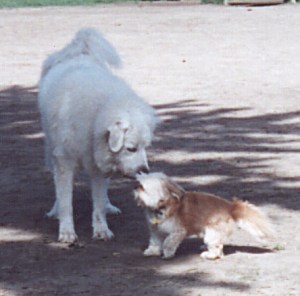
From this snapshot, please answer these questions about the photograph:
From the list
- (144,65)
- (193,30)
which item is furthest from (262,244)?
(193,30)

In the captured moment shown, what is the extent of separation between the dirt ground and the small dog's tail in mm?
167

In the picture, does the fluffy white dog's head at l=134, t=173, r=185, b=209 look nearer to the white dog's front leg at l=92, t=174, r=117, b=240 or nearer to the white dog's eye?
the white dog's eye

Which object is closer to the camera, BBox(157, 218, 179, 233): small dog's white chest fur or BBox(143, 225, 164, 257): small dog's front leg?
BBox(157, 218, 179, 233): small dog's white chest fur

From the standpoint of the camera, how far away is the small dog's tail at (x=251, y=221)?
7.25 m

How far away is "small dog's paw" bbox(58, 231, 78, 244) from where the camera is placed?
7.85m

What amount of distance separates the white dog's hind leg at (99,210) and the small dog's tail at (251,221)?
44.4 inches

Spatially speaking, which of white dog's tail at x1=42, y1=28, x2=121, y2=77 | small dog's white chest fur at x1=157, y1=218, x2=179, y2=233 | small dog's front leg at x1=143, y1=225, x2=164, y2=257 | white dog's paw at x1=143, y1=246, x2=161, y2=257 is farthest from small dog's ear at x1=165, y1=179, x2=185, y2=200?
white dog's tail at x1=42, y1=28, x2=121, y2=77

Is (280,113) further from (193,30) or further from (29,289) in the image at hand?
(193,30)

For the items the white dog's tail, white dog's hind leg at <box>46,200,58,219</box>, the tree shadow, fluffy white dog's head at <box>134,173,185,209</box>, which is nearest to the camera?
the tree shadow

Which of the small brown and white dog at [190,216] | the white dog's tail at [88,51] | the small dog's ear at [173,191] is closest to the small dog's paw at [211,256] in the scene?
the small brown and white dog at [190,216]

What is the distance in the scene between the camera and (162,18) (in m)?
26.7

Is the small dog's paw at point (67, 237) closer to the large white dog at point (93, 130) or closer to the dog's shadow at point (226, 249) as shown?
the large white dog at point (93, 130)

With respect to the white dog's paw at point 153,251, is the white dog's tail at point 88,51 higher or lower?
higher

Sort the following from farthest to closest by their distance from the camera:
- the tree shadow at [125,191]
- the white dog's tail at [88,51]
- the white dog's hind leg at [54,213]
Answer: the white dog's tail at [88,51] → the white dog's hind leg at [54,213] → the tree shadow at [125,191]
